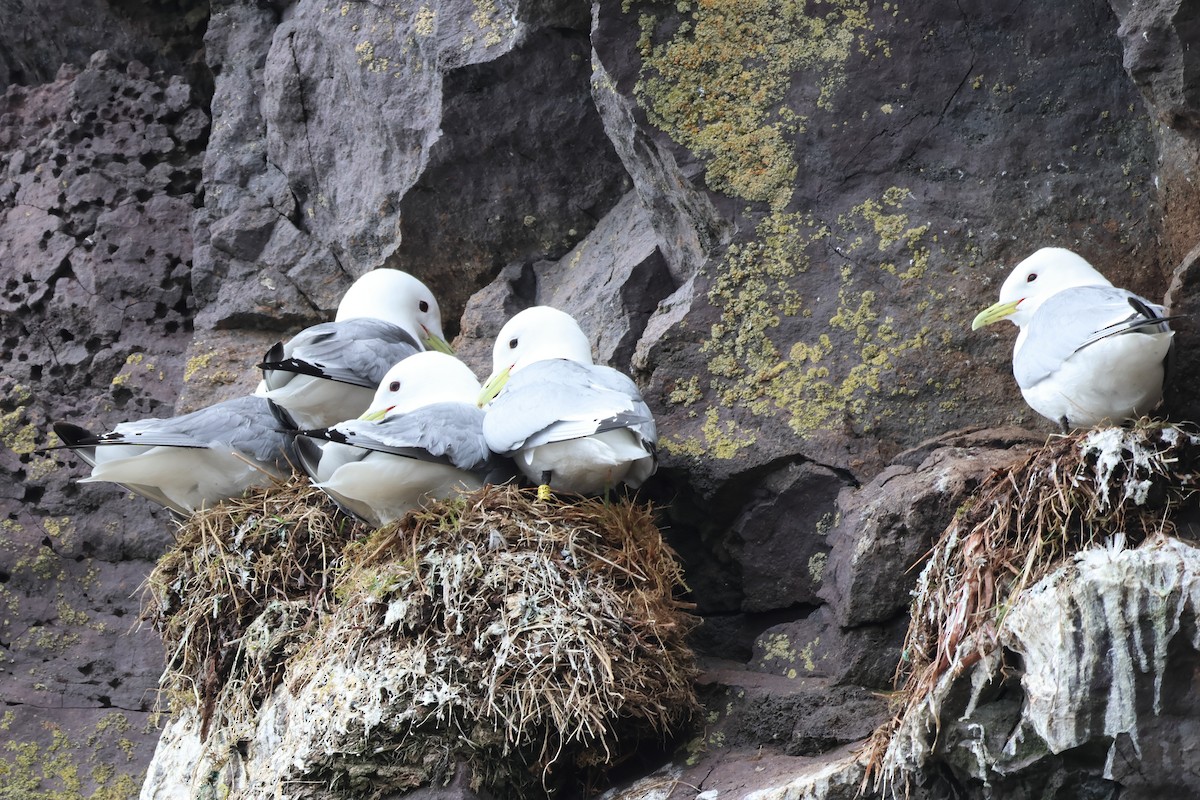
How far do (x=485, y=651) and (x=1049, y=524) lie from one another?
1280 mm

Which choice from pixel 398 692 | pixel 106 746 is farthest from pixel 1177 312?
pixel 106 746

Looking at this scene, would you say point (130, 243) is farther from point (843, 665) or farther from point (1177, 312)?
point (1177, 312)

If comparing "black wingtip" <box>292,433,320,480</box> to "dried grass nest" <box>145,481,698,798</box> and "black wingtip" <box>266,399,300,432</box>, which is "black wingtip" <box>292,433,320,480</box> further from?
"dried grass nest" <box>145,481,698,798</box>

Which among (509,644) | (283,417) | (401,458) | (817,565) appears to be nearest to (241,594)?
(283,417)

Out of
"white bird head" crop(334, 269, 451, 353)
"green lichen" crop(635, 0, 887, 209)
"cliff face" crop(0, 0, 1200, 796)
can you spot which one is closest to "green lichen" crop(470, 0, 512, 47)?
"cliff face" crop(0, 0, 1200, 796)

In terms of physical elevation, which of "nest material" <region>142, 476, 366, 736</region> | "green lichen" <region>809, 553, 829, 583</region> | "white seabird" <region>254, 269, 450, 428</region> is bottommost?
"green lichen" <region>809, 553, 829, 583</region>

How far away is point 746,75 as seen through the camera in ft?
13.8

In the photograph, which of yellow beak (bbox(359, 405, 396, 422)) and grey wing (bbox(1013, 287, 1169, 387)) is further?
yellow beak (bbox(359, 405, 396, 422))

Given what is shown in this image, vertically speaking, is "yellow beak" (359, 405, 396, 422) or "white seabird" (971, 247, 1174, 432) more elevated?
"yellow beak" (359, 405, 396, 422)

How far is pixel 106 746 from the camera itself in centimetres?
473

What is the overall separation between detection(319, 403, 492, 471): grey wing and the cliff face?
585 millimetres

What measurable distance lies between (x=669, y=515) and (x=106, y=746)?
215 cm

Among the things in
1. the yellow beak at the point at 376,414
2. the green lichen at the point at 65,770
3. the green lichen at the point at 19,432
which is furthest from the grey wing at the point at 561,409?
the green lichen at the point at 19,432

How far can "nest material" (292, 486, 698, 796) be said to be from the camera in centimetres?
321
